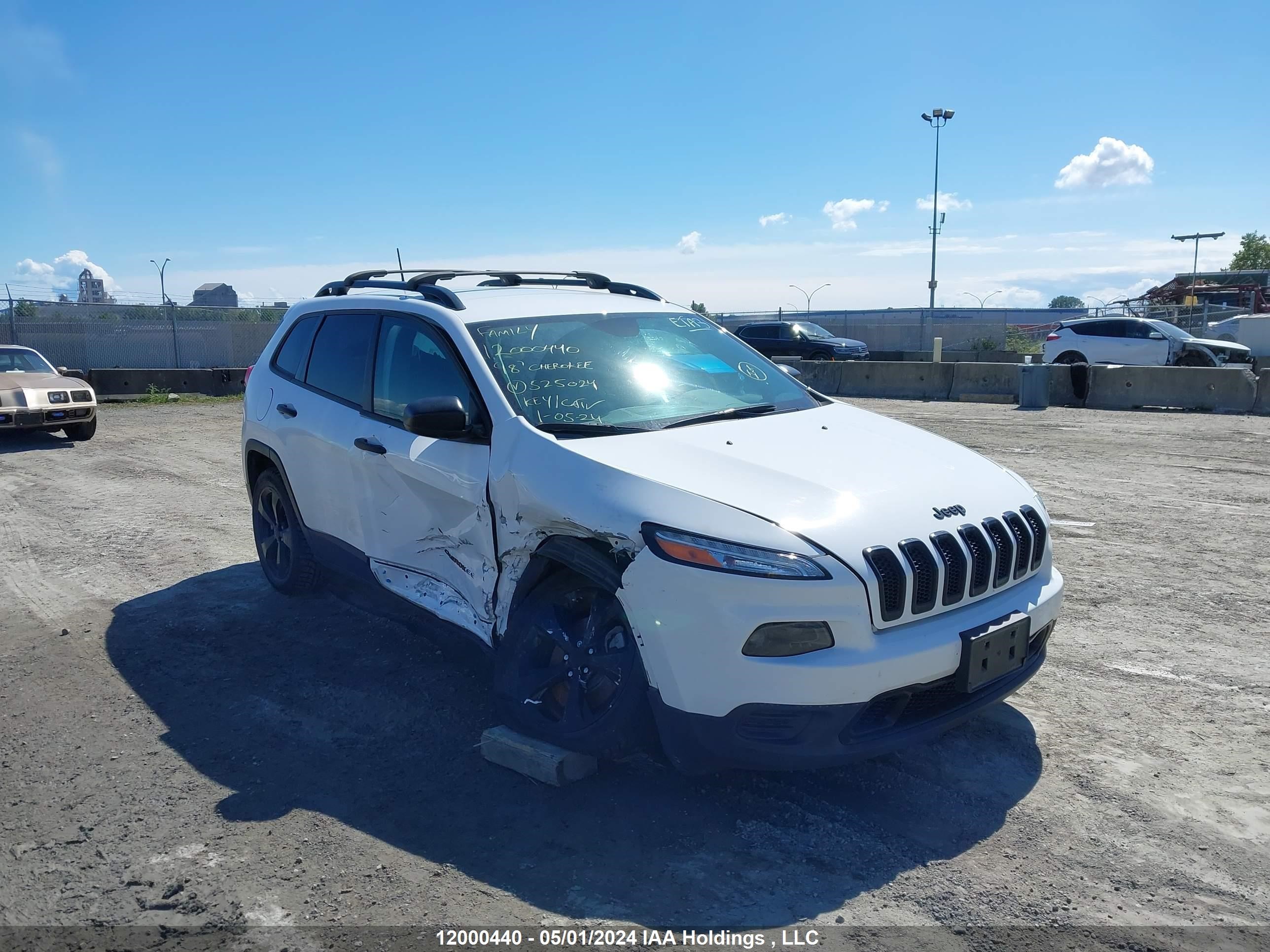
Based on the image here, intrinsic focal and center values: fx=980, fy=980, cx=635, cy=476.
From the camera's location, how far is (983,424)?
576 inches

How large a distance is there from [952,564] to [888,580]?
1.03 ft

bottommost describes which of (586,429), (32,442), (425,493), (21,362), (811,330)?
(32,442)

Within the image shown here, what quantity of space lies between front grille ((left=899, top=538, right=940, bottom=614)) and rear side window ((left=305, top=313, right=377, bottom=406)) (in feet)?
9.64

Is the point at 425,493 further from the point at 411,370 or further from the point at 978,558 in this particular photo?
the point at 978,558

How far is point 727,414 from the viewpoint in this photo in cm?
434

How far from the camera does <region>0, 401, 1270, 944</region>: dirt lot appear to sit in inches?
118

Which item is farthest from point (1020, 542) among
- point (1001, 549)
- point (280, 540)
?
point (280, 540)

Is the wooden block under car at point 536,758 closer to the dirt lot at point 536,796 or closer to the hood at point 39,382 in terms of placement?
the dirt lot at point 536,796

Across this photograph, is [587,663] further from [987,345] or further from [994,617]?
[987,345]

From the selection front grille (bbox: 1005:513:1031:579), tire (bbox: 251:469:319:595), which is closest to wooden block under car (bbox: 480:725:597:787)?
front grille (bbox: 1005:513:1031:579)

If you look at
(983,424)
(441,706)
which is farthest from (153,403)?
(441,706)

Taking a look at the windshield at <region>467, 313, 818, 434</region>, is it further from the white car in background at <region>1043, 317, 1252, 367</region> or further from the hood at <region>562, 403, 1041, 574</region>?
the white car in background at <region>1043, 317, 1252, 367</region>

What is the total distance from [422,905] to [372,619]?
283 centimetres

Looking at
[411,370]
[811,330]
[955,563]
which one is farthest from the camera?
[811,330]
